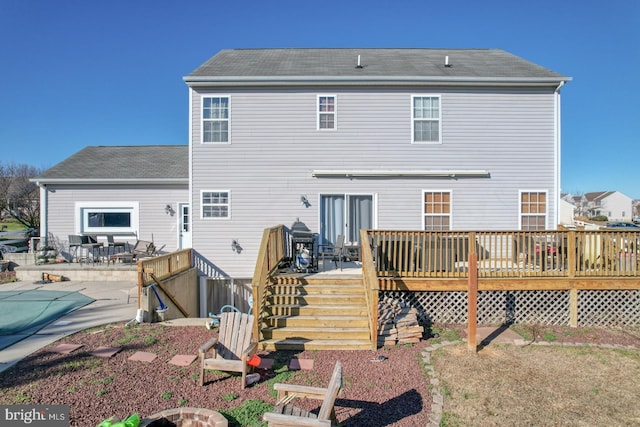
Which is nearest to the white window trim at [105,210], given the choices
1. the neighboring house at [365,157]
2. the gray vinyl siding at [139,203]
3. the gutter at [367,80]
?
the gray vinyl siding at [139,203]

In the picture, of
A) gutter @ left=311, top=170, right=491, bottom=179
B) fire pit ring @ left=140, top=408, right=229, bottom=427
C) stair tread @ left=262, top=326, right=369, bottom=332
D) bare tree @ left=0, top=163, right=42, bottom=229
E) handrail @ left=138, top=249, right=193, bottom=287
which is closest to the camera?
fire pit ring @ left=140, top=408, right=229, bottom=427

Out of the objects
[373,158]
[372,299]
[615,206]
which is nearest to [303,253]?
[372,299]

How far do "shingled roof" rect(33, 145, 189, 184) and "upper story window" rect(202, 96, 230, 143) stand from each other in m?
2.78

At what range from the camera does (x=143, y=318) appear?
6930 mm

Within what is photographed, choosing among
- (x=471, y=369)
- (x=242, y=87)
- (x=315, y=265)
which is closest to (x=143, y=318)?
(x=315, y=265)

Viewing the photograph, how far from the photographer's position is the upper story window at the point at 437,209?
10477 mm

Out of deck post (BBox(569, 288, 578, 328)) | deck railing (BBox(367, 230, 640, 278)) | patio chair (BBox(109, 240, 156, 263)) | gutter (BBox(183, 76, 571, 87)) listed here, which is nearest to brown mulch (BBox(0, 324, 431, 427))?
deck railing (BBox(367, 230, 640, 278))

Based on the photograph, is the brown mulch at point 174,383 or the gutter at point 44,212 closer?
the brown mulch at point 174,383

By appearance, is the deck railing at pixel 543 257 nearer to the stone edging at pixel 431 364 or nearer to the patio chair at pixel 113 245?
the stone edging at pixel 431 364

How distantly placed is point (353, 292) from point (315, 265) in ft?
6.00

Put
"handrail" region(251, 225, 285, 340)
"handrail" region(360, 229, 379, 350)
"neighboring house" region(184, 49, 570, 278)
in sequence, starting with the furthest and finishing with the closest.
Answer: "neighboring house" region(184, 49, 570, 278) < "handrail" region(251, 225, 285, 340) < "handrail" region(360, 229, 379, 350)

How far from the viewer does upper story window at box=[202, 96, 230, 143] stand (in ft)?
34.3

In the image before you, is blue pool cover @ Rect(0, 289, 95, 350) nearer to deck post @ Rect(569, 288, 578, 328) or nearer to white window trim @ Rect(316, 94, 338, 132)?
white window trim @ Rect(316, 94, 338, 132)

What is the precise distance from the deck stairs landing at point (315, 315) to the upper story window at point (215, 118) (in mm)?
5082
